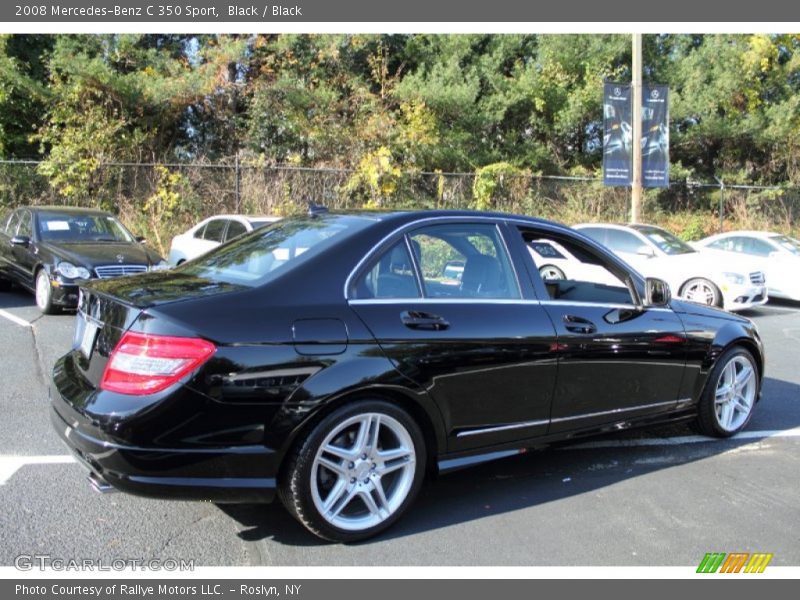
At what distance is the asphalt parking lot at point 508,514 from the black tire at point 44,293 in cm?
429

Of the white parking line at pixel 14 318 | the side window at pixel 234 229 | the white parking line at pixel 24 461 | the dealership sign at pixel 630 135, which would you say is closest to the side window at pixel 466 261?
the white parking line at pixel 24 461

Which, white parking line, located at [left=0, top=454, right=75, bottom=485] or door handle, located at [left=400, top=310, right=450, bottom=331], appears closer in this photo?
door handle, located at [left=400, top=310, right=450, bottom=331]

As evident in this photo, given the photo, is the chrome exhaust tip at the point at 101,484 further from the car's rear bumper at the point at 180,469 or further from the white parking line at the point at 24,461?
the white parking line at the point at 24,461

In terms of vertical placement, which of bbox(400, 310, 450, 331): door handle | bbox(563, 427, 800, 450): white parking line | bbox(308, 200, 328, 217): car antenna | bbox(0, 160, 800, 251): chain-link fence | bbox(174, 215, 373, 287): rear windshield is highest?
bbox(0, 160, 800, 251): chain-link fence

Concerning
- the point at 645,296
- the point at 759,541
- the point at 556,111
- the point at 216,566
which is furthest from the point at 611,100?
the point at 216,566

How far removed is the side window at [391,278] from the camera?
354 cm

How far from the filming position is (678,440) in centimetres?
516

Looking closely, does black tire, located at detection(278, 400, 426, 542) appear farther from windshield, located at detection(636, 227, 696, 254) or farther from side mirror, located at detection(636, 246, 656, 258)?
windshield, located at detection(636, 227, 696, 254)

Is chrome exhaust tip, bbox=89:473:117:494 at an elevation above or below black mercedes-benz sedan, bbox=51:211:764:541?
below

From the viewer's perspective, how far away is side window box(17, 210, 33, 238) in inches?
398

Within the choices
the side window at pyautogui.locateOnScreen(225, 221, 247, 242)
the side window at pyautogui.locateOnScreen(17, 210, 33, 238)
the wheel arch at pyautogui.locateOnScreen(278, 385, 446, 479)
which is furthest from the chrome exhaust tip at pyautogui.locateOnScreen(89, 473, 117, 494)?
the side window at pyautogui.locateOnScreen(225, 221, 247, 242)

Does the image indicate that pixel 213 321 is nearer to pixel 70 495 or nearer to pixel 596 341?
pixel 70 495

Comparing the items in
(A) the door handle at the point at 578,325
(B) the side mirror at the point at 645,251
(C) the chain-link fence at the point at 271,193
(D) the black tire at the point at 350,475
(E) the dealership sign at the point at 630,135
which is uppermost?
(E) the dealership sign at the point at 630,135

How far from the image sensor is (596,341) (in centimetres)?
419
